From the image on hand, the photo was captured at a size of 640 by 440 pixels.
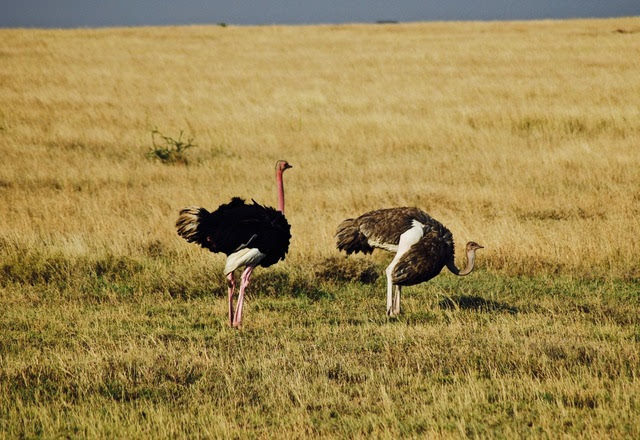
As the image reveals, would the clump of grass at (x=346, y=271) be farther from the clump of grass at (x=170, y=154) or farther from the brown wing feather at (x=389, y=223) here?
the clump of grass at (x=170, y=154)

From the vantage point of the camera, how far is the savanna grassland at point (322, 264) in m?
6.40

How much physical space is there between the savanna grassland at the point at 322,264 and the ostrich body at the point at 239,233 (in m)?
0.66

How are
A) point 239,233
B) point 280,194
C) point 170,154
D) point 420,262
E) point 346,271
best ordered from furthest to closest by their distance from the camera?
point 170,154, point 346,271, point 280,194, point 420,262, point 239,233

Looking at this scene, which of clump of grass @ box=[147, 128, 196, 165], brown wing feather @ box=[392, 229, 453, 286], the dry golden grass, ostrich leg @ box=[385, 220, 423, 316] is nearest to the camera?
brown wing feather @ box=[392, 229, 453, 286]

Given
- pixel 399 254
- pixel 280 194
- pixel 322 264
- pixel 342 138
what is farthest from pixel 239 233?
pixel 342 138

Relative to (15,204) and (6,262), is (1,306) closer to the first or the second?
(6,262)

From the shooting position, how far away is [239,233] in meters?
8.75

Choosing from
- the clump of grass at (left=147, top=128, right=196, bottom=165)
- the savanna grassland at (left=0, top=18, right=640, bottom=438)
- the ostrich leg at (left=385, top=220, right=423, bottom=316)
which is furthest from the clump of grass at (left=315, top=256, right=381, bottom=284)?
the clump of grass at (left=147, top=128, right=196, bottom=165)

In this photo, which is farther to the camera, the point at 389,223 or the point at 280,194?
the point at 389,223

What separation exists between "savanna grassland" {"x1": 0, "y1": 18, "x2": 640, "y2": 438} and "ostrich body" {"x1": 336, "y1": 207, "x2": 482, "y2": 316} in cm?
44

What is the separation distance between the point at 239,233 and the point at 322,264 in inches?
95.2

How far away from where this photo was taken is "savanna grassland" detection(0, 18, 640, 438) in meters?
6.40

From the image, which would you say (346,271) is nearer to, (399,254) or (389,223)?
(389,223)

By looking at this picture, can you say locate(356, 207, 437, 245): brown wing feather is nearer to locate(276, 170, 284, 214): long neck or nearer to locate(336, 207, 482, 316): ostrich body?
locate(336, 207, 482, 316): ostrich body
